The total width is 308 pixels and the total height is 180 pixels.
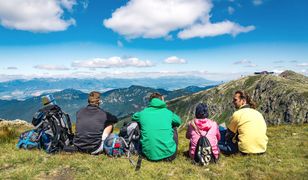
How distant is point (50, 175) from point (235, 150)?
7979mm

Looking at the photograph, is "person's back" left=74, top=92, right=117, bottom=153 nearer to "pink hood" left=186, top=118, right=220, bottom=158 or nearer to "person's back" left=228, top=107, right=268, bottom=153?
"pink hood" left=186, top=118, right=220, bottom=158

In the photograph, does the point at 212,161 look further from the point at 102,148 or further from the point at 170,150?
the point at 102,148

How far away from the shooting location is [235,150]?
524 inches

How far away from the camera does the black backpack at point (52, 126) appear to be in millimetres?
13086

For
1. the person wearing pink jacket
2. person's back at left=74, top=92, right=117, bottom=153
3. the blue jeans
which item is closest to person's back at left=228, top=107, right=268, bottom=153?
the blue jeans

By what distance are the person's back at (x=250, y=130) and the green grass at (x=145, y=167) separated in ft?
1.47

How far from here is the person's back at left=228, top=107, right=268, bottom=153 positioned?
41.4ft


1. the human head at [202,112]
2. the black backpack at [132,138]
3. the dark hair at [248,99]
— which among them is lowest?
the black backpack at [132,138]

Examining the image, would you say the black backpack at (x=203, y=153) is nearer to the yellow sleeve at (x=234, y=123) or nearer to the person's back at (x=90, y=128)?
the yellow sleeve at (x=234, y=123)

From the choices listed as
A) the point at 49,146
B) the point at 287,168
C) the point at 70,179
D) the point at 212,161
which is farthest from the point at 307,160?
the point at 49,146

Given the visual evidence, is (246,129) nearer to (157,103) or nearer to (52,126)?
(157,103)

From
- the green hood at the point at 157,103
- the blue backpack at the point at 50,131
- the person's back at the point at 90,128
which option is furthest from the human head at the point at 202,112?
the blue backpack at the point at 50,131

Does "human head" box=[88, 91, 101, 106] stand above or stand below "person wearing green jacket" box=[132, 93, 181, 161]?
above

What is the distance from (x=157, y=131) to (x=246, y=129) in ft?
12.8
